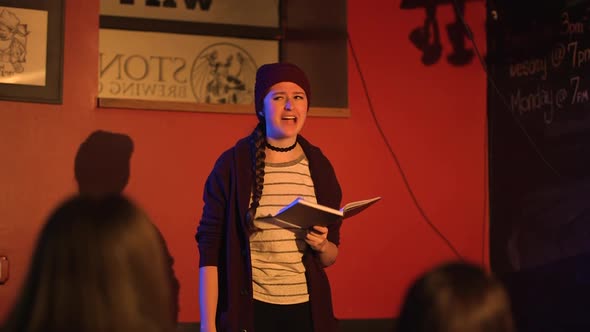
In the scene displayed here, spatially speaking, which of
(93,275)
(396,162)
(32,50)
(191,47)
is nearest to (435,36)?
(396,162)

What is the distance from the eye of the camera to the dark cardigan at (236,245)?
2.39m

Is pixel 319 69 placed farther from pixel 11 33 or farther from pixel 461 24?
pixel 11 33

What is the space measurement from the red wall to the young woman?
77cm

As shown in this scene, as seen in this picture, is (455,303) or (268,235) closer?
(455,303)

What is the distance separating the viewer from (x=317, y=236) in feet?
7.88

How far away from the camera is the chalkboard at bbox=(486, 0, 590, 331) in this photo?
315 cm

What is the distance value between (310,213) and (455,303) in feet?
3.87

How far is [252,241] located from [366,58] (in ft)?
4.73

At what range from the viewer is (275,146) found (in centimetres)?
253

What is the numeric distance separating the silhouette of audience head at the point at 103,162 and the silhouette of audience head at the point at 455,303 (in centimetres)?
223

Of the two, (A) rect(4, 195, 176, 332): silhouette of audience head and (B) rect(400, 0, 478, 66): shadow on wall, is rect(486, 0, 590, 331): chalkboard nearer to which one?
(B) rect(400, 0, 478, 66): shadow on wall

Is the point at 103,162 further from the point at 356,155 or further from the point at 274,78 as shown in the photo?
the point at 356,155

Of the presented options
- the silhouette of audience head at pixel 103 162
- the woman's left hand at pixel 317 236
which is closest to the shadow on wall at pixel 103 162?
the silhouette of audience head at pixel 103 162

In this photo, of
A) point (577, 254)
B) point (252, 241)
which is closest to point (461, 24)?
point (577, 254)
